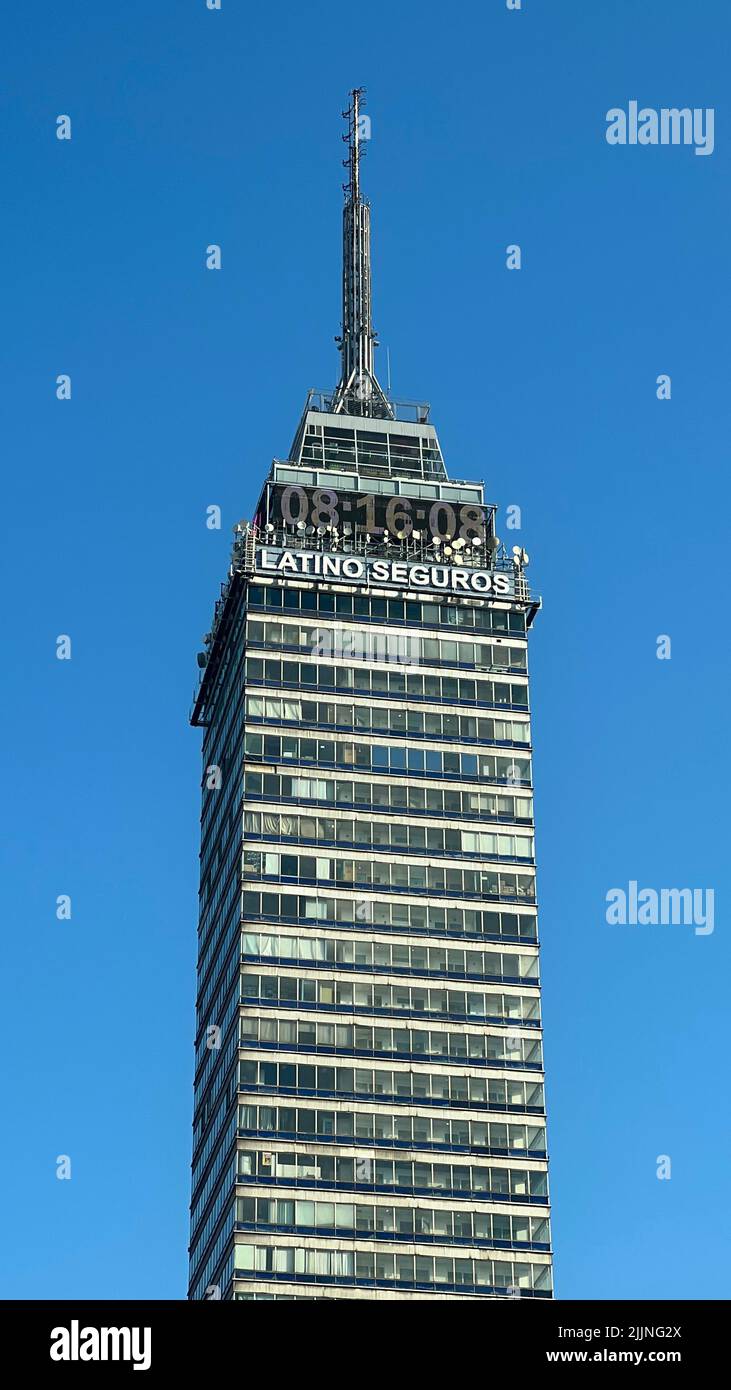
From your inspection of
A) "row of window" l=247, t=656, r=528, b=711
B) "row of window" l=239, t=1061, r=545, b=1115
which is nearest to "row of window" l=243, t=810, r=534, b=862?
"row of window" l=247, t=656, r=528, b=711

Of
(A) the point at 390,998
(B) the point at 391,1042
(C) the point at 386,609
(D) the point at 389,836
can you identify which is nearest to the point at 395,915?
(D) the point at 389,836

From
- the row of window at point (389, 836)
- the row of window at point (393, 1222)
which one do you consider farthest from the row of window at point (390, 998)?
the row of window at point (393, 1222)

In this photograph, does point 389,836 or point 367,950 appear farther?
point 389,836

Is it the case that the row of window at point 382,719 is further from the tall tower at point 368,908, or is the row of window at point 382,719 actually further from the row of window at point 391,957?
the row of window at point 391,957

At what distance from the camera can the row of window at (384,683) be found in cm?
16250

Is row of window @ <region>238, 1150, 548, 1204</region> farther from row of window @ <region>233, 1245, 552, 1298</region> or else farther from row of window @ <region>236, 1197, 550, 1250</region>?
row of window @ <region>233, 1245, 552, 1298</region>

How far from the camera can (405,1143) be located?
148 m

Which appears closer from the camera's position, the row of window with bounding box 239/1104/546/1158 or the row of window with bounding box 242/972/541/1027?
the row of window with bounding box 239/1104/546/1158

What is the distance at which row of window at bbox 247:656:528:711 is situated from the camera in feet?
533

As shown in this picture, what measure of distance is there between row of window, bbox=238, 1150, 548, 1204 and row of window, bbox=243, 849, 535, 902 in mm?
19927

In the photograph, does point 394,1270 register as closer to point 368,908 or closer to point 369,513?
point 368,908

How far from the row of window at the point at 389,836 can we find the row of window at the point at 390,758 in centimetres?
426

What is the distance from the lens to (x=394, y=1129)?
486 feet

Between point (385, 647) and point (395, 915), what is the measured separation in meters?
21.5
